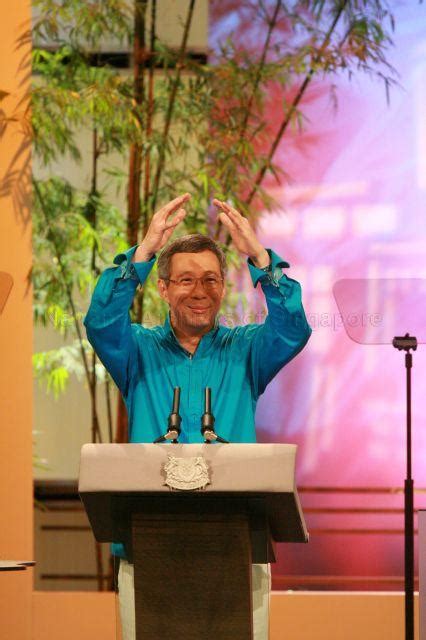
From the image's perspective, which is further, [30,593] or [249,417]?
[30,593]

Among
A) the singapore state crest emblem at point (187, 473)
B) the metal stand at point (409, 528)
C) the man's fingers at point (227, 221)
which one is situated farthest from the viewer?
the metal stand at point (409, 528)

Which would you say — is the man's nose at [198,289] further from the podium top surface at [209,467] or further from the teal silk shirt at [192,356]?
the podium top surface at [209,467]

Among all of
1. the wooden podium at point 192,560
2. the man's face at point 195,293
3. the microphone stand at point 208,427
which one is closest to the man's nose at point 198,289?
the man's face at point 195,293

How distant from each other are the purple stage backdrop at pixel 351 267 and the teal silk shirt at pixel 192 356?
5.99 ft

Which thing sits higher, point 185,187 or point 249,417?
point 185,187

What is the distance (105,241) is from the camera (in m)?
4.53

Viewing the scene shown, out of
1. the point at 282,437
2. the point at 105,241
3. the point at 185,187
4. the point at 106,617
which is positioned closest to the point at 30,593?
the point at 106,617

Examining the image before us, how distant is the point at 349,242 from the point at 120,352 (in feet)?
6.96

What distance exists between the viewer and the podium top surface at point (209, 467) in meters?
1.87

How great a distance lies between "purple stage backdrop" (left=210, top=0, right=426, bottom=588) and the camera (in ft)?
14.4

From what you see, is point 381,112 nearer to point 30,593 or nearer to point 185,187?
point 185,187

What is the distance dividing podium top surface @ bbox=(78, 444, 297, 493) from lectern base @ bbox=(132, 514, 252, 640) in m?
0.12

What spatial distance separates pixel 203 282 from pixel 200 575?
0.81 metres

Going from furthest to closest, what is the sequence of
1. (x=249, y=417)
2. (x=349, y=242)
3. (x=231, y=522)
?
(x=349, y=242) → (x=249, y=417) → (x=231, y=522)
